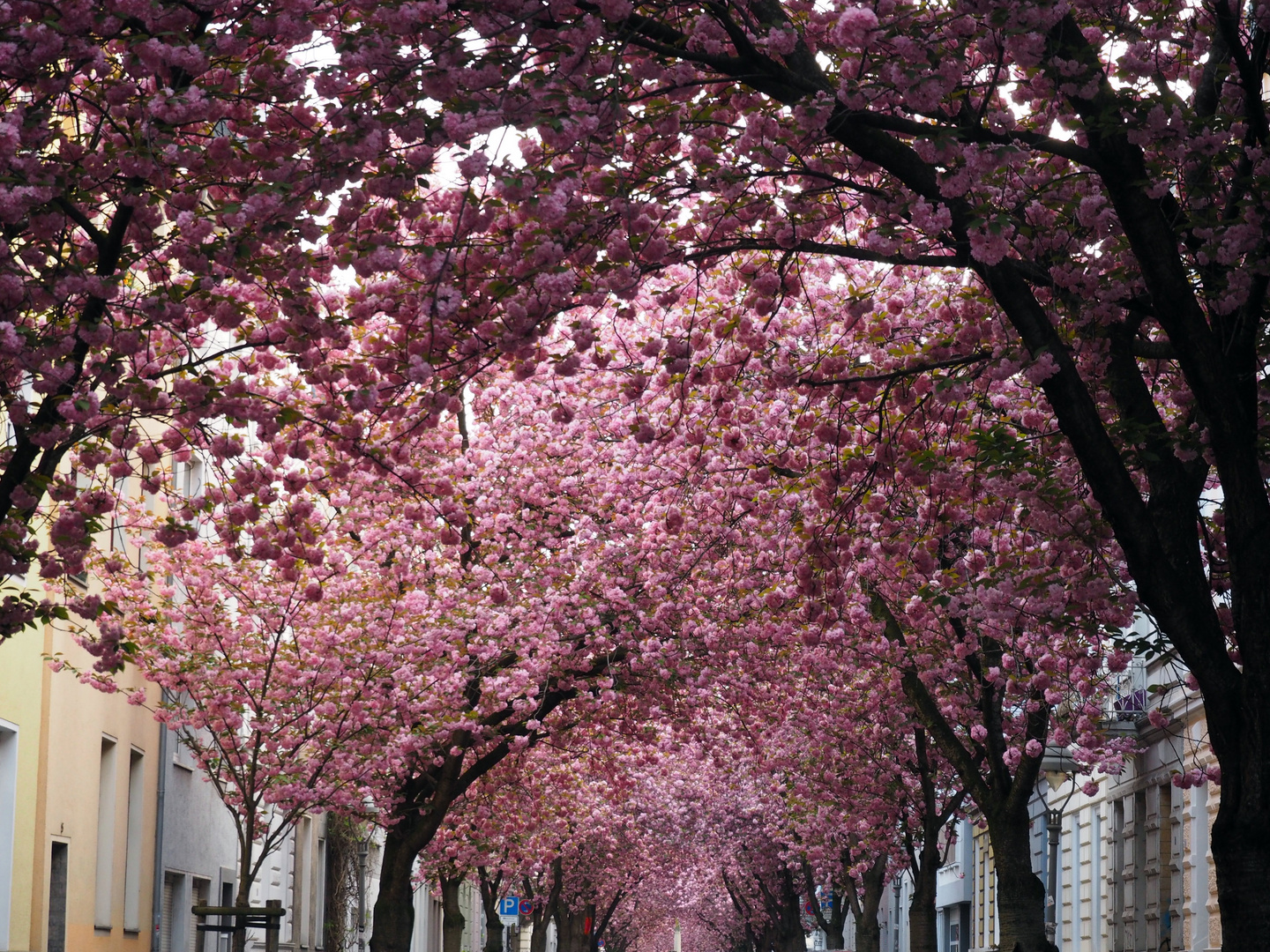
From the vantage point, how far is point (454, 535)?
507 inches

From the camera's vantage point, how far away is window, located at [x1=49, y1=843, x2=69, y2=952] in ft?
61.5

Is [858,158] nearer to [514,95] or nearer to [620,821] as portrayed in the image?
[514,95]

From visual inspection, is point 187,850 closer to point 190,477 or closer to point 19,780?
point 190,477

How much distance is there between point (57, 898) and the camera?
18.9 m

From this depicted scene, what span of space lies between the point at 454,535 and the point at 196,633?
349 inches

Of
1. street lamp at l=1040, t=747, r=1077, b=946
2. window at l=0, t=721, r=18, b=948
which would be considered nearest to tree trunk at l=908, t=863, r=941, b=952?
street lamp at l=1040, t=747, r=1077, b=946

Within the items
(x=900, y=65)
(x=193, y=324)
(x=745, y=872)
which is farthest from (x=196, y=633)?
(x=745, y=872)

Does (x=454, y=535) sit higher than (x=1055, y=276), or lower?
lower

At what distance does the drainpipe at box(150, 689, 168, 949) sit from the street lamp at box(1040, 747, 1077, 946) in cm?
1367

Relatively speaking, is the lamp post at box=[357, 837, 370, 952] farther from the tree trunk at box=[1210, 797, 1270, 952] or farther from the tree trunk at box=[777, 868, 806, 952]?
the tree trunk at box=[1210, 797, 1270, 952]

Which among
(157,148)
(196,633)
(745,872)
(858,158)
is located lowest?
(745,872)

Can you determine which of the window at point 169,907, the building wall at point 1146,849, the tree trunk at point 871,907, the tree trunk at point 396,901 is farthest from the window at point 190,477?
the tree trunk at point 871,907

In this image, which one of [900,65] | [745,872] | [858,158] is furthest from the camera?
[745,872]

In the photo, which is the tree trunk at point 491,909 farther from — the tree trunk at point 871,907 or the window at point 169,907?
the window at point 169,907
